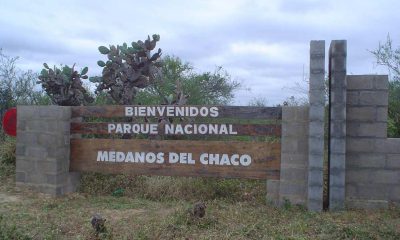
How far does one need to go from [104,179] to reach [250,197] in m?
2.91

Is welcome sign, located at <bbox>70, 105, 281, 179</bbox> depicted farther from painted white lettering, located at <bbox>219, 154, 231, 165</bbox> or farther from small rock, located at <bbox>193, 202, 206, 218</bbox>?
small rock, located at <bbox>193, 202, 206, 218</bbox>

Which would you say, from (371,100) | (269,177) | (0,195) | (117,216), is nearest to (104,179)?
(0,195)

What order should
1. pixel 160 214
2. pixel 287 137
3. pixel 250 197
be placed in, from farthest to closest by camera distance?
pixel 250 197 → pixel 287 137 → pixel 160 214

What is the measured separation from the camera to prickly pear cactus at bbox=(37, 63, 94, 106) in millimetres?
10266

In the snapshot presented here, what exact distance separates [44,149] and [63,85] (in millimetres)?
2191

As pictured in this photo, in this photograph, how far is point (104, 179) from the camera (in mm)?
9297

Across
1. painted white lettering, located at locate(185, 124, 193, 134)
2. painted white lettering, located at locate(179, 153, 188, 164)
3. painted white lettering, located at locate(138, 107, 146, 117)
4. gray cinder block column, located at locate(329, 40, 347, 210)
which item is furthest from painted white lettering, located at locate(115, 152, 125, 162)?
gray cinder block column, located at locate(329, 40, 347, 210)

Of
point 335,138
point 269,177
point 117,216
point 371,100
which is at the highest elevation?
point 371,100

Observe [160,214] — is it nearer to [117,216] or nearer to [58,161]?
[117,216]

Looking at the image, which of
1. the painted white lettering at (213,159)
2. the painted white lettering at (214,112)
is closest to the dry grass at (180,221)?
the painted white lettering at (213,159)

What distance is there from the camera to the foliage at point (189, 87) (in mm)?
14406

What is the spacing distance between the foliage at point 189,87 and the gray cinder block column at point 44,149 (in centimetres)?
494

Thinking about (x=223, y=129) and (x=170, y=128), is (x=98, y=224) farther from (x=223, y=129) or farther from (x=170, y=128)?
(x=223, y=129)

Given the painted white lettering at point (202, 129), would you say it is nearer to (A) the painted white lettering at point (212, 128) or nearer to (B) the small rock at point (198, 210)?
(A) the painted white lettering at point (212, 128)
